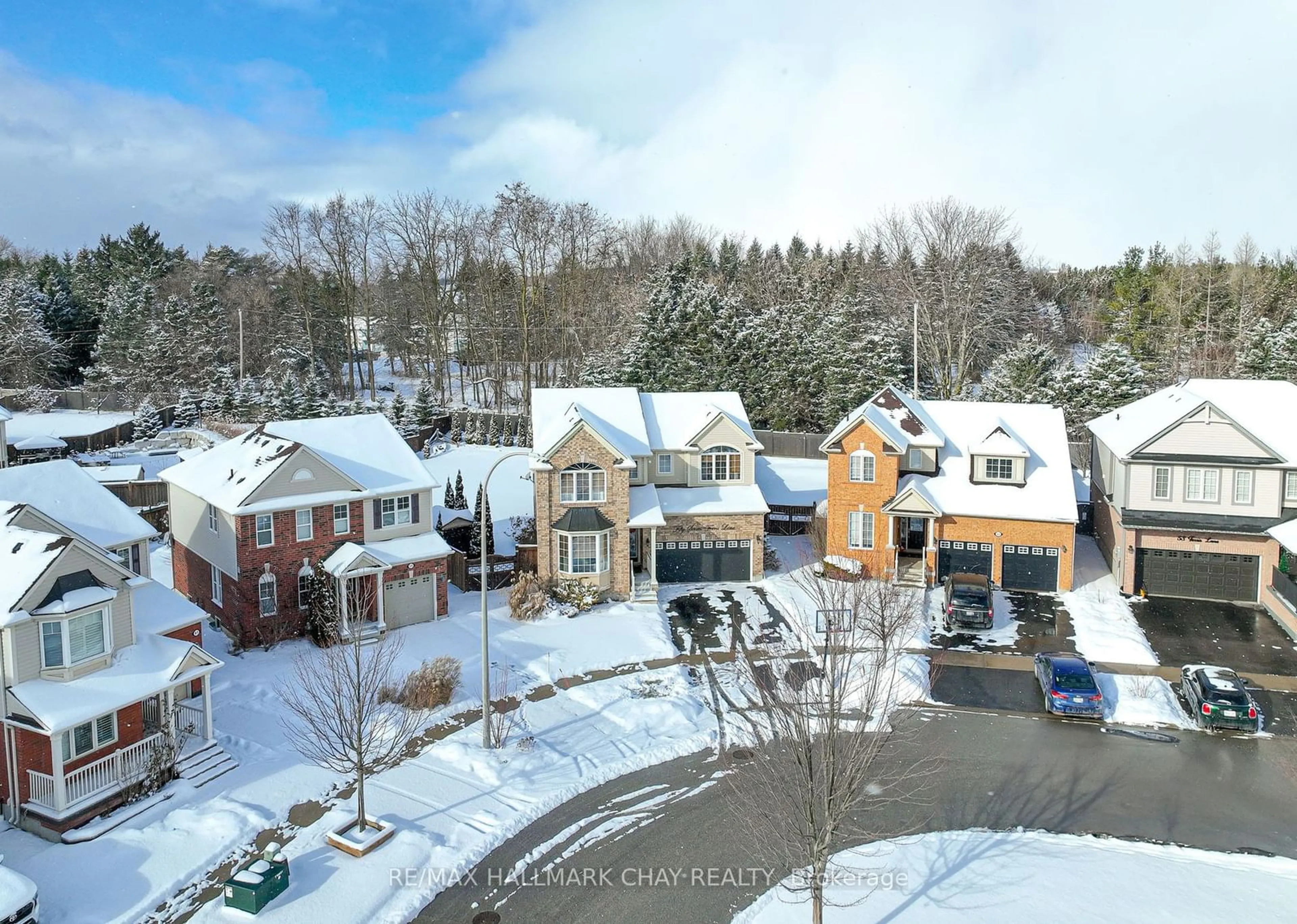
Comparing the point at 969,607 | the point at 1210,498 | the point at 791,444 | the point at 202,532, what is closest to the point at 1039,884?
the point at 969,607

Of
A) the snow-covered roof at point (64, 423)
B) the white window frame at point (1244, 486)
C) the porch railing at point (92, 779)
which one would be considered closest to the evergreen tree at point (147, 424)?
the snow-covered roof at point (64, 423)

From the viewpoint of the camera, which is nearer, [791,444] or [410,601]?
[410,601]

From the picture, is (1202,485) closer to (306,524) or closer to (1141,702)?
(1141,702)

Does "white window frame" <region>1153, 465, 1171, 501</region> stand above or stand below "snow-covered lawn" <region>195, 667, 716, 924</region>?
above

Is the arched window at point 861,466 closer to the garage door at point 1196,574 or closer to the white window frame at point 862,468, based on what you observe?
the white window frame at point 862,468

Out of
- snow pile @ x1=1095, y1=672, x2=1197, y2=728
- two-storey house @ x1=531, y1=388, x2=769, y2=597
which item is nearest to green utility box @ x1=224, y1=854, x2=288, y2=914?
two-storey house @ x1=531, y1=388, x2=769, y2=597

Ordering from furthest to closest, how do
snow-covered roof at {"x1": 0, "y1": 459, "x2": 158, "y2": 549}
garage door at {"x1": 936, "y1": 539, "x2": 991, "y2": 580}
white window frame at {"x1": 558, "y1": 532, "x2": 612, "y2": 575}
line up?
garage door at {"x1": 936, "y1": 539, "x2": 991, "y2": 580} → white window frame at {"x1": 558, "y1": 532, "x2": 612, "y2": 575} → snow-covered roof at {"x1": 0, "y1": 459, "x2": 158, "y2": 549}

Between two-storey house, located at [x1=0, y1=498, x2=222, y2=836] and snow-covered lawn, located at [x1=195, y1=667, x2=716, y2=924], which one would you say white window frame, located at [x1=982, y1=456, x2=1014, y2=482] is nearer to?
snow-covered lawn, located at [x1=195, y1=667, x2=716, y2=924]
